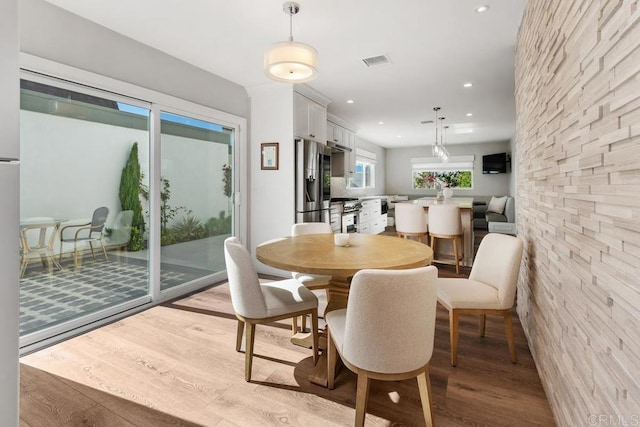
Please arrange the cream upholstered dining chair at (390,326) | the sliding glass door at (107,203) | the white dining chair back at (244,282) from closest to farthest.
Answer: the cream upholstered dining chair at (390,326) < the white dining chair back at (244,282) < the sliding glass door at (107,203)

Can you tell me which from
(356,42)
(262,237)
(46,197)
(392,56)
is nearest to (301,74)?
(356,42)

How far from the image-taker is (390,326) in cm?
130

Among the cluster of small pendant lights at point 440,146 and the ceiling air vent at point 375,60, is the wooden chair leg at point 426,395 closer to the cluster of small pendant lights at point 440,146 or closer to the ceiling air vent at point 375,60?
the ceiling air vent at point 375,60

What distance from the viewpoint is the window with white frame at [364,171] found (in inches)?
314

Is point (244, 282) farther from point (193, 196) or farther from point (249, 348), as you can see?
point (193, 196)

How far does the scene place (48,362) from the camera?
2094 mm

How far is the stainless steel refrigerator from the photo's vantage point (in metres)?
4.01

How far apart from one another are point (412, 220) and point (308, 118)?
2.07 m

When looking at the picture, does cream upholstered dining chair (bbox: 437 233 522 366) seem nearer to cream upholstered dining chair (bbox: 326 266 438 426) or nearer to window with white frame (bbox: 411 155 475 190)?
cream upholstered dining chair (bbox: 326 266 438 426)

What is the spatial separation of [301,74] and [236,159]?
223 cm

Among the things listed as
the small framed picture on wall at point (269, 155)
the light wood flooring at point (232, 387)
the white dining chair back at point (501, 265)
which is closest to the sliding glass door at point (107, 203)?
the light wood flooring at point (232, 387)

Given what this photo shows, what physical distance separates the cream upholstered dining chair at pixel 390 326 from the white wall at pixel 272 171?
9.01 ft

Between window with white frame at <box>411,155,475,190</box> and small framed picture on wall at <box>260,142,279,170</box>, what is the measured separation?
6.40 m

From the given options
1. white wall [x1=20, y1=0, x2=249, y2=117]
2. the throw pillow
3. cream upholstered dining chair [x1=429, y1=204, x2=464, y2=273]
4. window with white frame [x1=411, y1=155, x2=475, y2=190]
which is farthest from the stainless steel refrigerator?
window with white frame [x1=411, y1=155, x2=475, y2=190]
